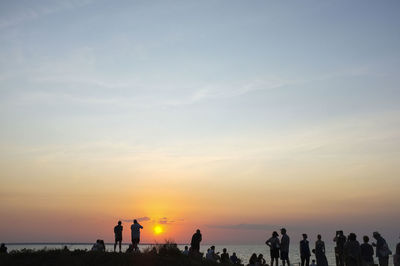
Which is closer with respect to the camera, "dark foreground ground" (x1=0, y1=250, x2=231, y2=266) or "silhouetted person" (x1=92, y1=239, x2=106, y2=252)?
"dark foreground ground" (x1=0, y1=250, x2=231, y2=266)

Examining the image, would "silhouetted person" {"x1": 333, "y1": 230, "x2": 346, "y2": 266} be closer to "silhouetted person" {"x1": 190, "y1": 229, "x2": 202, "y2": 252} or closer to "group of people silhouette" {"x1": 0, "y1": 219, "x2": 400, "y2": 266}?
"group of people silhouette" {"x1": 0, "y1": 219, "x2": 400, "y2": 266}

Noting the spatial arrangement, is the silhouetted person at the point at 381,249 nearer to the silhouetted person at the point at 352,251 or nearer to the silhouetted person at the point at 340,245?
the silhouetted person at the point at 352,251

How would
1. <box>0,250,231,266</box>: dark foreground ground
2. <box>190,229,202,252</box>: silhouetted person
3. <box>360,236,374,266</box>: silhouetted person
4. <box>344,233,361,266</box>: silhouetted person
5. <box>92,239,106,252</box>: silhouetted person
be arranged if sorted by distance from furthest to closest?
1. <box>190,229,202,252</box>: silhouetted person
2. <box>92,239,106,252</box>: silhouetted person
3. <box>0,250,231,266</box>: dark foreground ground
4. <box>344,233,361,266</box>: silhouetted person
5. <box>360,236,374,266</box>: silhouetted person

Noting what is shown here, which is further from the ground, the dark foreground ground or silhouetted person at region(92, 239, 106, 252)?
silhouetted person at region(92, 239, 106, 252)

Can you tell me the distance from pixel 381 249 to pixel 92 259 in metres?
14.7

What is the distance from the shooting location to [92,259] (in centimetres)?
2152

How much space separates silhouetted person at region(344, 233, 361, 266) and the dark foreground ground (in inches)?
277

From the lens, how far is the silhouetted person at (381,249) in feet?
64.5

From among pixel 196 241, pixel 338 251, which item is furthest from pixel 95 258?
pixel 338 251

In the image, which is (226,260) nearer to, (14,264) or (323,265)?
(323,265)

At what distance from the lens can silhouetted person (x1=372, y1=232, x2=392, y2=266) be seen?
19.7m

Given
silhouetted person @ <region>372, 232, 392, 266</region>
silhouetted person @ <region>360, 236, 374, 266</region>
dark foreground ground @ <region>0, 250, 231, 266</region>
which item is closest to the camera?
silhouetted person @ <region>372, 232, 392, 266</region>

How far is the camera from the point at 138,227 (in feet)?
80.4

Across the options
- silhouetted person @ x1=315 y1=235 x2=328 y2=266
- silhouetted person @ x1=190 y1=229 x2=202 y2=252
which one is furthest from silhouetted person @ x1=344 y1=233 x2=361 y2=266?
silhouetted person @ x1=190 y1=229 x2=202 y2=252
